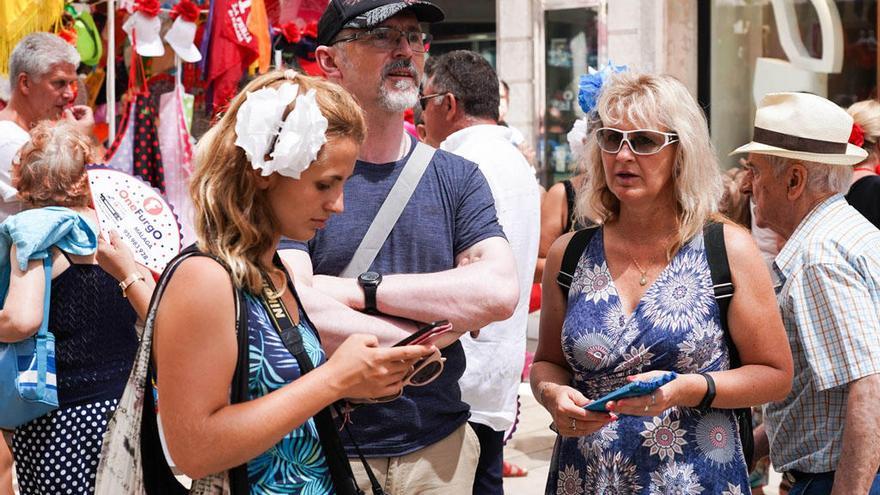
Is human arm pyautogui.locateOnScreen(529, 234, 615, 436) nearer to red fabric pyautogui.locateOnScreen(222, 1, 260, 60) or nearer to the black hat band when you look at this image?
the black hat band

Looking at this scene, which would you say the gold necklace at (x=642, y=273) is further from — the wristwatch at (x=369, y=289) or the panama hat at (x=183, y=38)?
the panama hat at (x=183, y=38)

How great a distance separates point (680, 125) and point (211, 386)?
5.10 feet

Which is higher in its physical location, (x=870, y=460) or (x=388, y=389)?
(x=388, y=389)

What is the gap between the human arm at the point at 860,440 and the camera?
296cm

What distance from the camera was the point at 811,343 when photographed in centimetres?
311

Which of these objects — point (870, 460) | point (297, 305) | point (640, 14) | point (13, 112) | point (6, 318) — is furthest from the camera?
point (640, 14)

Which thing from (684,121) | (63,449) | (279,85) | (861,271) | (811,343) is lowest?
(63,449)

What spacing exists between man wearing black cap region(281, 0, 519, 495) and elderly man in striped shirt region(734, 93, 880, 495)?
836 millimetres

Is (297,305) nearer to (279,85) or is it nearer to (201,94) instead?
(279,85)

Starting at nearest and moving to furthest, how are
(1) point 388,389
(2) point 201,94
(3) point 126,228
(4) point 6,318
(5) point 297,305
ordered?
(1) point 388,389
(5) point 297,305
(4) point 6,318
(3) point 126,228
(2) point 201,94

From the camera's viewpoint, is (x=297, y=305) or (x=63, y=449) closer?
(x=297, y=305)

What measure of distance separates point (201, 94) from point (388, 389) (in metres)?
5.37

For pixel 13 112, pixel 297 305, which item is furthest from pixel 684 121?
pixel 13 112

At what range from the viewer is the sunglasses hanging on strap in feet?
7.55
